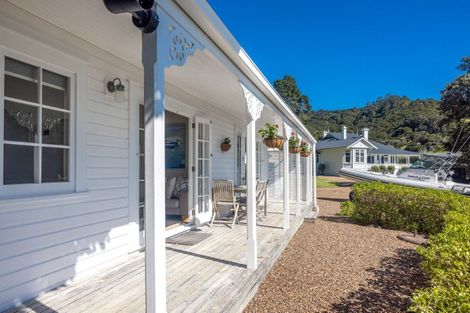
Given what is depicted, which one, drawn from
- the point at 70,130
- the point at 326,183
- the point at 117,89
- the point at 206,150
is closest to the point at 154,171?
the point at 70,130

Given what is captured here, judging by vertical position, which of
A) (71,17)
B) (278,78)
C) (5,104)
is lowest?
(5,104)

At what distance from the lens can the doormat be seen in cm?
451

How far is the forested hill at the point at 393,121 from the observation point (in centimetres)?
4122

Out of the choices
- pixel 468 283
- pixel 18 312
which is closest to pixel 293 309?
pixel 468 283

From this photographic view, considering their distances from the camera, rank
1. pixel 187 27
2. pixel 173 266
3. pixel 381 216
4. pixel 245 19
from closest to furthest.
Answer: pixel 187 27
pixel 173 266
pixel 381 216
pixel 245 19

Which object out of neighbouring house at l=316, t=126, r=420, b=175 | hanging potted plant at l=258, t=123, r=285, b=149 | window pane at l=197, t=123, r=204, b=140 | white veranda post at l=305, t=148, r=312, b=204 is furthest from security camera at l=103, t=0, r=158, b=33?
neighbouring house at l=316, t=126, r=420, b=175

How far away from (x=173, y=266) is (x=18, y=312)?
1452 mm

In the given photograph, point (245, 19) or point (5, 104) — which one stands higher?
point (245, 19)

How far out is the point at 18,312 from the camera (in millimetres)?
2387

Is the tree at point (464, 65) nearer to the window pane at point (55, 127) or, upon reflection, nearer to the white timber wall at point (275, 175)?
the white timber wall at point (275, 175)

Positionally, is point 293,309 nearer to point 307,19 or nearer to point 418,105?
point 307,19

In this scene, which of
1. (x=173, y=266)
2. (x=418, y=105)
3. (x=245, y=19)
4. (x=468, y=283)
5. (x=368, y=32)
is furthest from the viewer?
(x=418, y=105)

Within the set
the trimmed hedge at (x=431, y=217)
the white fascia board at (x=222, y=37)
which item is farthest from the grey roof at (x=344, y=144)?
the white fascia board at (x=222, y=37)

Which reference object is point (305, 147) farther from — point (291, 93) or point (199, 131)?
point (291, 93)
